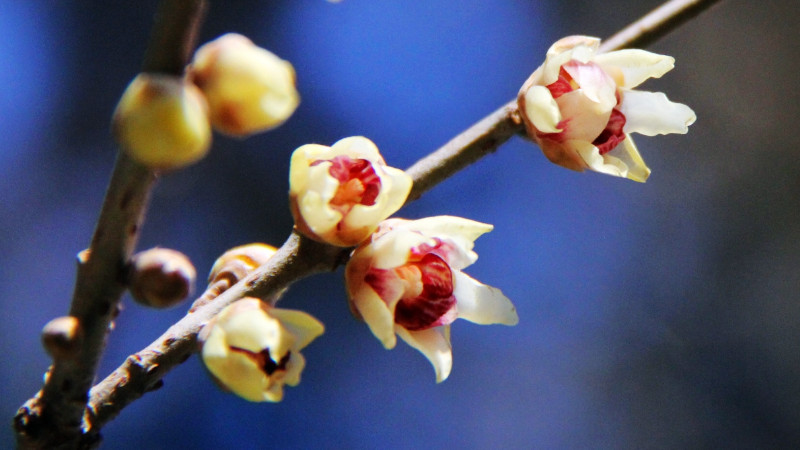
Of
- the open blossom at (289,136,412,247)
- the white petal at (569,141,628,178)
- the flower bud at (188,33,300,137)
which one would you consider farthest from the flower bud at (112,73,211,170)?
the white petal at (569,141,628,178)

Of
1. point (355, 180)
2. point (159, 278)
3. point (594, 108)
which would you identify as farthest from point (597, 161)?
point (159, 278)

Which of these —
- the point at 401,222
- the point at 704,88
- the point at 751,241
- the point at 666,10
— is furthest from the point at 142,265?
the point at 751,241

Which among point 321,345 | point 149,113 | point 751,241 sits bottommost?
point 751,241

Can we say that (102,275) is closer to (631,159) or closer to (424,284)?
(424,284)

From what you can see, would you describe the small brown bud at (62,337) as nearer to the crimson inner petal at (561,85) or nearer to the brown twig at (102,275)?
the brown twig at (102,275)

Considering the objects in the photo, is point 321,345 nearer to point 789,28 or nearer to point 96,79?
point 96,79

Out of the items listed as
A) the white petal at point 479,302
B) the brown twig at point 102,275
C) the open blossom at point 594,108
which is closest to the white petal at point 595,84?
the open blossom at point 594,108
